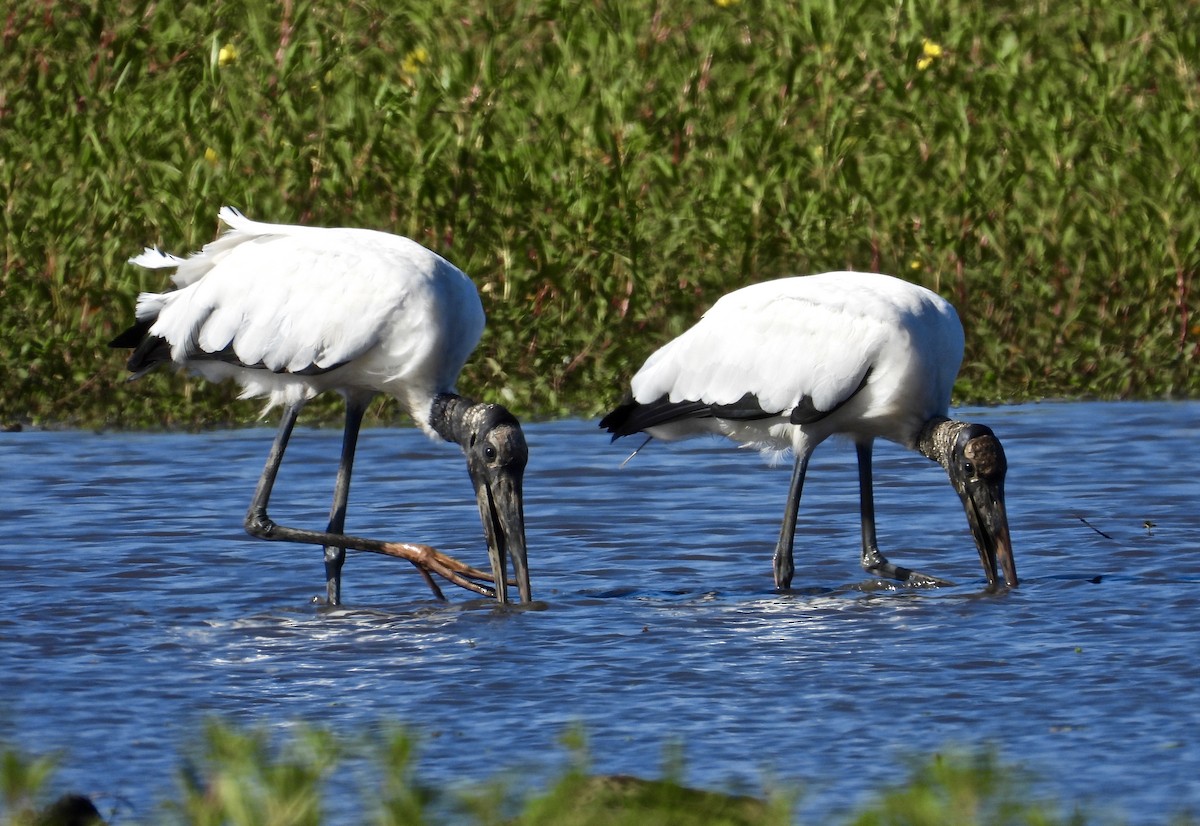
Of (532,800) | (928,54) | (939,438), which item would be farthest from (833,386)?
(928,54)

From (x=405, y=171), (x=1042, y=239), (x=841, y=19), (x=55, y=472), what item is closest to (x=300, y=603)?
(x=55, y=472)

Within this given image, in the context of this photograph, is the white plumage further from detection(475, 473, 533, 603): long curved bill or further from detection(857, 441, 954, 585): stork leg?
detection(857, 441, 954, 585): stork leg

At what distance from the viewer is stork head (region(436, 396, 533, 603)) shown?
7.10 meters

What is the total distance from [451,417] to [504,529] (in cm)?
43

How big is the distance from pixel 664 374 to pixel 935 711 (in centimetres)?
245

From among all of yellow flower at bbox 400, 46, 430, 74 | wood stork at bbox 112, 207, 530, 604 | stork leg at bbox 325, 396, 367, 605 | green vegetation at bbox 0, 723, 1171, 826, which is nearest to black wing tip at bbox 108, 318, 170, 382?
wood stork at bbox 112, 207, 530, 604

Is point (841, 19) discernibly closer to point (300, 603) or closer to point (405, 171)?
point (405, 171)

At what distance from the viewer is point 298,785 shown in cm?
329

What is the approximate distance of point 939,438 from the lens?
7457 millimetres

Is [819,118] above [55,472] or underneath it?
above

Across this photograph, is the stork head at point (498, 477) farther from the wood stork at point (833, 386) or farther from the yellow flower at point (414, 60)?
the yellow flower at point (414, 60)

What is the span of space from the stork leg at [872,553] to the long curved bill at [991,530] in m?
0.16

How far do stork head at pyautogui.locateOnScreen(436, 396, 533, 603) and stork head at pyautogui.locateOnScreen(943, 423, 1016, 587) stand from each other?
1.36 m

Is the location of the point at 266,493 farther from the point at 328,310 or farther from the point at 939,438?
the point at 939,438
